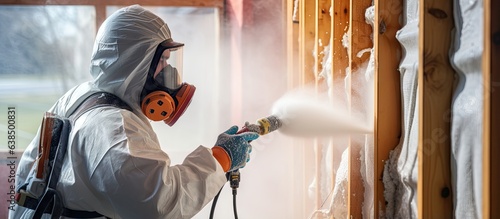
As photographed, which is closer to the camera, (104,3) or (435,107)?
(435,107)

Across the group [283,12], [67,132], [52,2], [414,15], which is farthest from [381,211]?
[52,2]

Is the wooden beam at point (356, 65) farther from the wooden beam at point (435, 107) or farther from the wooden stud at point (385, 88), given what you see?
the wooden beam at point (435, 107)

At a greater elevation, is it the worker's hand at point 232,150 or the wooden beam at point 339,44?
the wooden beam at point 339,44

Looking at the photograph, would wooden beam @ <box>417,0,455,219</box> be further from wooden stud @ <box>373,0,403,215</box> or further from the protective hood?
the protective hood

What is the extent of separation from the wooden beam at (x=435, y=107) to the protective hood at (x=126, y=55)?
943 mm

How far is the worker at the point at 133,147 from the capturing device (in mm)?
1594

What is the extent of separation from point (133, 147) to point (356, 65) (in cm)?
88

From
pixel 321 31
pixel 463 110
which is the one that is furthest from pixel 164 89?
pixel 463 110

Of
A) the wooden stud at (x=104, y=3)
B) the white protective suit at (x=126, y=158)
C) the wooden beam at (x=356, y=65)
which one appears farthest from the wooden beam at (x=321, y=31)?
the wooden stud at (x=104, y=3)

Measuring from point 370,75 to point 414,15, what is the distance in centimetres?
36

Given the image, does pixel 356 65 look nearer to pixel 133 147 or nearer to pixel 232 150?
pixel 232 150

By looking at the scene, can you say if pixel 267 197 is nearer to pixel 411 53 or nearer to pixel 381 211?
pixel 381 211

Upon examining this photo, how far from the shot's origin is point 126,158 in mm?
1579

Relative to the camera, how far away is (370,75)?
6.43 feet
